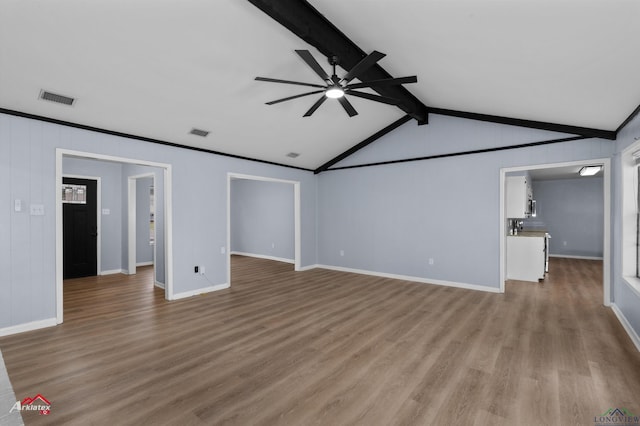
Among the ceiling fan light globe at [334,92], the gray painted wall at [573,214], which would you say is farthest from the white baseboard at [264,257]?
the gray painted wall at [573,214]

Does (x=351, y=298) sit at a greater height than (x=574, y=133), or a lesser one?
lesser

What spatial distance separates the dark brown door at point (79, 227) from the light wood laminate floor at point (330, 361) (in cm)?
193

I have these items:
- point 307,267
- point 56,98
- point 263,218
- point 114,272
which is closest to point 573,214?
point 307,267

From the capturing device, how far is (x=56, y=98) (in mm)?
3533

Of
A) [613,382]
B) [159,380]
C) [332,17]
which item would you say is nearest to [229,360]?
[159,380]

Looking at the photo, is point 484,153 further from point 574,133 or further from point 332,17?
point 332,17

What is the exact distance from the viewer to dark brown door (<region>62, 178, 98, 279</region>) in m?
6.46

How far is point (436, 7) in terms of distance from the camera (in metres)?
2.50

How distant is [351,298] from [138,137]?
14.0 ft

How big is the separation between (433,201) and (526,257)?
2247mm

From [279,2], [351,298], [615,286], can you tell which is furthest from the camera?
[351,298]

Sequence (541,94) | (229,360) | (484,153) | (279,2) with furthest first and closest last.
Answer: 1. (484,153)
2. (541,94)
3. (229,360)
4. (279,2)

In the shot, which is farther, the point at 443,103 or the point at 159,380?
the point at 443,103

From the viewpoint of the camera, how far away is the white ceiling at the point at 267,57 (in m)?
2.41
